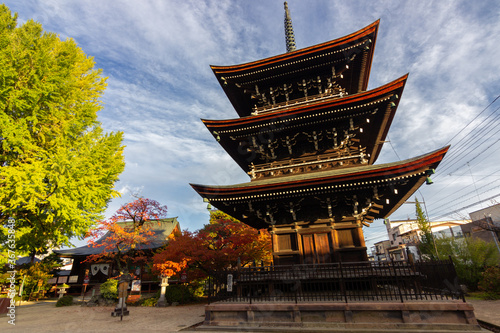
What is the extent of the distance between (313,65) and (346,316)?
1128 cm

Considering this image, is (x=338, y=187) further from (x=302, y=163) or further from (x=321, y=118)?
(x=321, y=118)

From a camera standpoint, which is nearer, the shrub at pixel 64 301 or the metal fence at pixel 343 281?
the metal fence at pixel 343 281

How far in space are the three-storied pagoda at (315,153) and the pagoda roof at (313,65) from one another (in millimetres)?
50

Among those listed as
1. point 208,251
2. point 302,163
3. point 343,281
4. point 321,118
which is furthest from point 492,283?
point 208,251


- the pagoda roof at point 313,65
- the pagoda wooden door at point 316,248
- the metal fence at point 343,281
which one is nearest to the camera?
the metal fence at point 343,281

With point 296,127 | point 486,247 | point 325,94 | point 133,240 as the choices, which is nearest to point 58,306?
point 133,240

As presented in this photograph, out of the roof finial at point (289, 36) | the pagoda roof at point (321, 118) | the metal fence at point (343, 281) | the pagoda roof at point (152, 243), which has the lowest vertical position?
the metal fence at point (343, 281)

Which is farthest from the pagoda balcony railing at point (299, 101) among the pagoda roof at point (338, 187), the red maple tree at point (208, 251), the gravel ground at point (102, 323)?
the gravel ground at point (102, 323)

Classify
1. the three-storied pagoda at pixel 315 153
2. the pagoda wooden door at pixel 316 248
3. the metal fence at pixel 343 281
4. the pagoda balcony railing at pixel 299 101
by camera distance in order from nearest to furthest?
the metal fence at pixel 343 281 → the three-storied pagoda at pixel 315 153 → the pagoda wooden door at pixel 316 248 → the pagoda balcony railing at pixel 299 101

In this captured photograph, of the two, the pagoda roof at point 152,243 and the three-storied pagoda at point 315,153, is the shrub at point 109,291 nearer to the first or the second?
the pagoda roof at point 152,243

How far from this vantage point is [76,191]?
28.8 feet

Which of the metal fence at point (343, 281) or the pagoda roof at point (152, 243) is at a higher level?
the pagoda roof at point (152, 243)

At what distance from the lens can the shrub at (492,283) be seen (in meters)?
14.3

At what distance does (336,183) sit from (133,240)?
58.5ft
